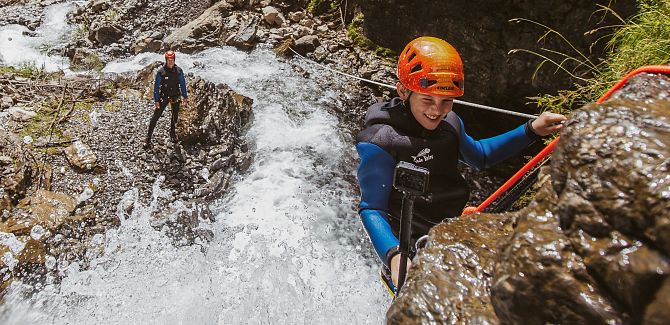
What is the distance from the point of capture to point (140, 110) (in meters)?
10.4

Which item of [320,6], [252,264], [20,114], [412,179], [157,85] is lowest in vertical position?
[20,114]

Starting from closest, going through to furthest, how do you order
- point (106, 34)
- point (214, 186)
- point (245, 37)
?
point (214, 186) → point (245, 37) → point (106, 34)

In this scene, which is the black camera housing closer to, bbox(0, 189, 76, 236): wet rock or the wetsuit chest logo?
the wetsuit chest logo

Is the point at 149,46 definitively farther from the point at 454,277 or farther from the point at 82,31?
the point at 454,277

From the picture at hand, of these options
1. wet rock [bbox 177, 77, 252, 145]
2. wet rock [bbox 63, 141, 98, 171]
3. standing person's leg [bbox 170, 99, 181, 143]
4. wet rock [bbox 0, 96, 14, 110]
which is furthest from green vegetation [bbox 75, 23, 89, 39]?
standing person's leg [bbox 170, 99, 181, 143]

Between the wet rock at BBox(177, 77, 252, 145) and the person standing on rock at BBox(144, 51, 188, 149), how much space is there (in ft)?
1.10

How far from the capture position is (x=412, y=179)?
5.79 feet

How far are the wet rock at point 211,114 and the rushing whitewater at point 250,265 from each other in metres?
0.93

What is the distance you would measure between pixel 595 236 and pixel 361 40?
11.6 m

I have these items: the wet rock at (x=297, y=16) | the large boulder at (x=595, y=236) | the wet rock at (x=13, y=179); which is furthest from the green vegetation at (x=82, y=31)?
the large boulder at (x=595, y=236)

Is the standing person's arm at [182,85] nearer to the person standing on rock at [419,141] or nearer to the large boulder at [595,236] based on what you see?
the person standing on rock at [419,141]

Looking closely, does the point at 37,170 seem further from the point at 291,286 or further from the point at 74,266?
the point at 291,286

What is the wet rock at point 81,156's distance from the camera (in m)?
8.44

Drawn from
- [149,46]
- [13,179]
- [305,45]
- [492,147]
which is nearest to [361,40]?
[305,45]
